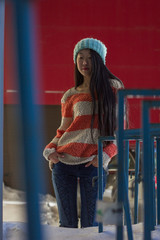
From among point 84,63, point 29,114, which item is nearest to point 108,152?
point 84,63

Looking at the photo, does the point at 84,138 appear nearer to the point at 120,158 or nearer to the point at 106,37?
the point at 120,158

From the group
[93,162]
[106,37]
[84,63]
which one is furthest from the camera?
[106,37]

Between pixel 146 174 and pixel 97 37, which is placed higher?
pixel 97 37

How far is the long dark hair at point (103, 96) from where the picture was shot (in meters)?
1.63

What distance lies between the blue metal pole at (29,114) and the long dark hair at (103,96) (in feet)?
3.69

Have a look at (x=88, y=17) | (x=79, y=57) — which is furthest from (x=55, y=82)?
(x=79, y=57)

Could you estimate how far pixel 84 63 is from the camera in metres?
1.75

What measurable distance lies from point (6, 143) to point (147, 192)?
3.16 meters

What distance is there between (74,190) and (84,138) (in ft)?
0.72

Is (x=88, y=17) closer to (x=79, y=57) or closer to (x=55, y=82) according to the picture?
(x=55, y=82)

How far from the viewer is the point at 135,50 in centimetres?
381

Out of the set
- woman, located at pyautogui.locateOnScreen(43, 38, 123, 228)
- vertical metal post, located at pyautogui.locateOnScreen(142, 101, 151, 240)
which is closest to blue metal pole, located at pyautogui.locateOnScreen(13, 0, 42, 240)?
vertical metal post, located at pyautogui.locateOnScreen(142, 101, 151, 240)

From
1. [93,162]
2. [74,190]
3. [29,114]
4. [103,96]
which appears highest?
[103,96]

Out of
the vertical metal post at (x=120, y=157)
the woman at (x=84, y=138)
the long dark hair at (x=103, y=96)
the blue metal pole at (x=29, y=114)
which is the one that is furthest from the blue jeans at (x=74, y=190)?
the blue metal pole at (x=29, y=114)
